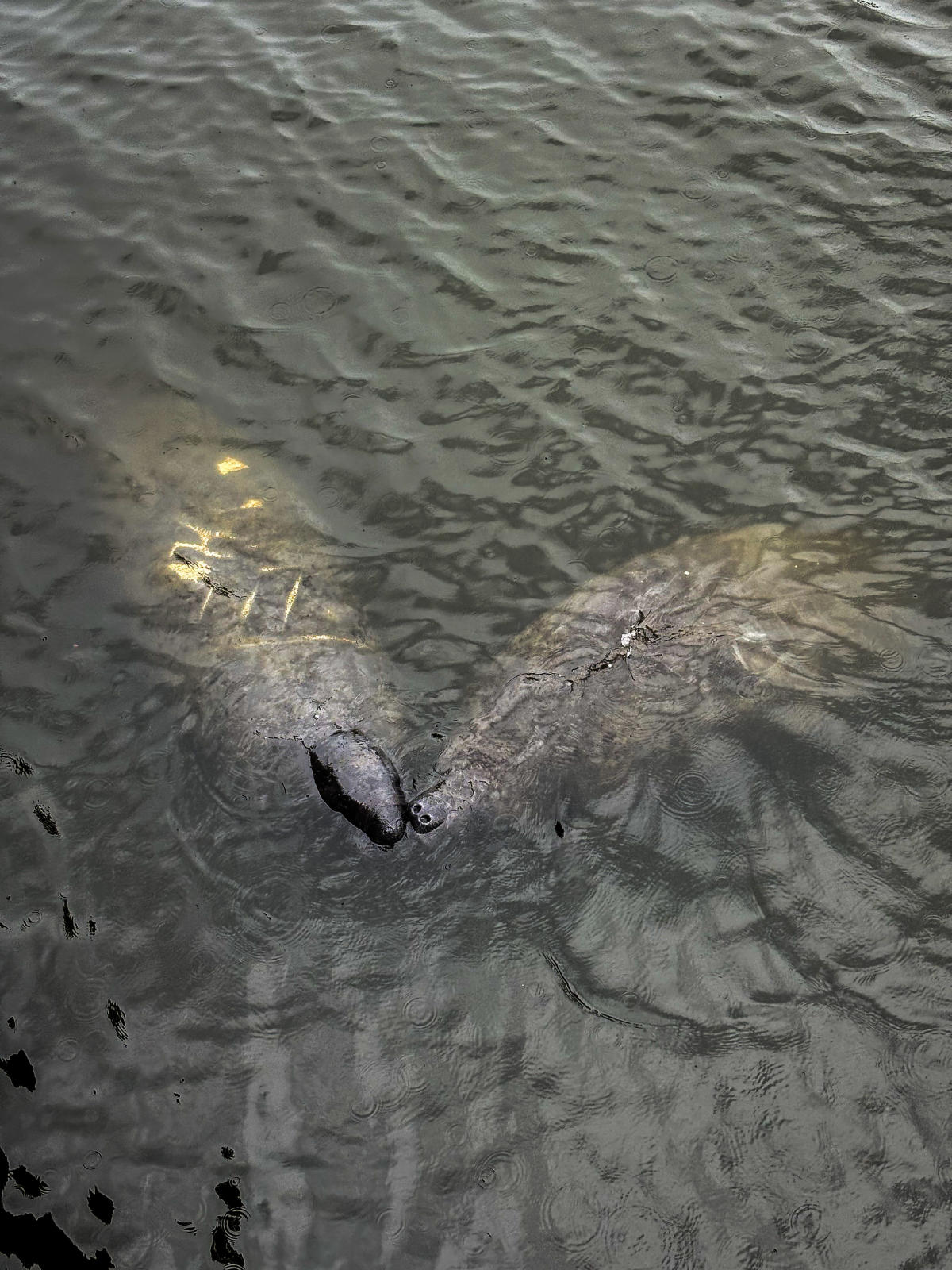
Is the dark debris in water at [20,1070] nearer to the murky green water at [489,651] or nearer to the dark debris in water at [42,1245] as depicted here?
the murky green water at [489,651]

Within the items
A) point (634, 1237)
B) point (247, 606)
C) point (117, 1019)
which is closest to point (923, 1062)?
point (634, 1237)

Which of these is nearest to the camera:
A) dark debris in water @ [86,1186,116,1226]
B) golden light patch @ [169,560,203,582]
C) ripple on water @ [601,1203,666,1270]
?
ripple on water @ [601,1203,666,1270]

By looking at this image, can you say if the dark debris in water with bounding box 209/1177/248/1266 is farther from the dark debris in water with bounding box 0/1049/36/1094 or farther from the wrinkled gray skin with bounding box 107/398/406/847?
the wrinkled gray skin with bounding box 107/398/406/847

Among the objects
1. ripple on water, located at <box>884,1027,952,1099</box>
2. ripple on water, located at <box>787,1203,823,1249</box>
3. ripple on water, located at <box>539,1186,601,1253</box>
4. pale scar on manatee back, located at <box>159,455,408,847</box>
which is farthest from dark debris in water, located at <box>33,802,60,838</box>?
ripple on water, located at <box>884,1027,952,1099</box>

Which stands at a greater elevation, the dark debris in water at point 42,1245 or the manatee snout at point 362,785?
the manatee snout at point 362,785

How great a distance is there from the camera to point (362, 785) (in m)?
5.62

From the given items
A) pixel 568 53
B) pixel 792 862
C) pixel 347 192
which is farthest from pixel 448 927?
pixel 568 53

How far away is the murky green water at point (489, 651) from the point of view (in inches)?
180

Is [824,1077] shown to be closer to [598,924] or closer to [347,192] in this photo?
[598,924]

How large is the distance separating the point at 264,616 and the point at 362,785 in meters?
1.56

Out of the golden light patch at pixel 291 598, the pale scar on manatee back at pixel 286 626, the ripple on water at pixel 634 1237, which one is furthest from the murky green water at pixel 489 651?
the golden light patch at pixel 291 598

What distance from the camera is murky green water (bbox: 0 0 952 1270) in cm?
457

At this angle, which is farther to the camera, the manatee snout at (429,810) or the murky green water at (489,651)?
the manatee snout at (429,810)

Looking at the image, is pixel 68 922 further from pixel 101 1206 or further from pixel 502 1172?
pixel 502 1172
